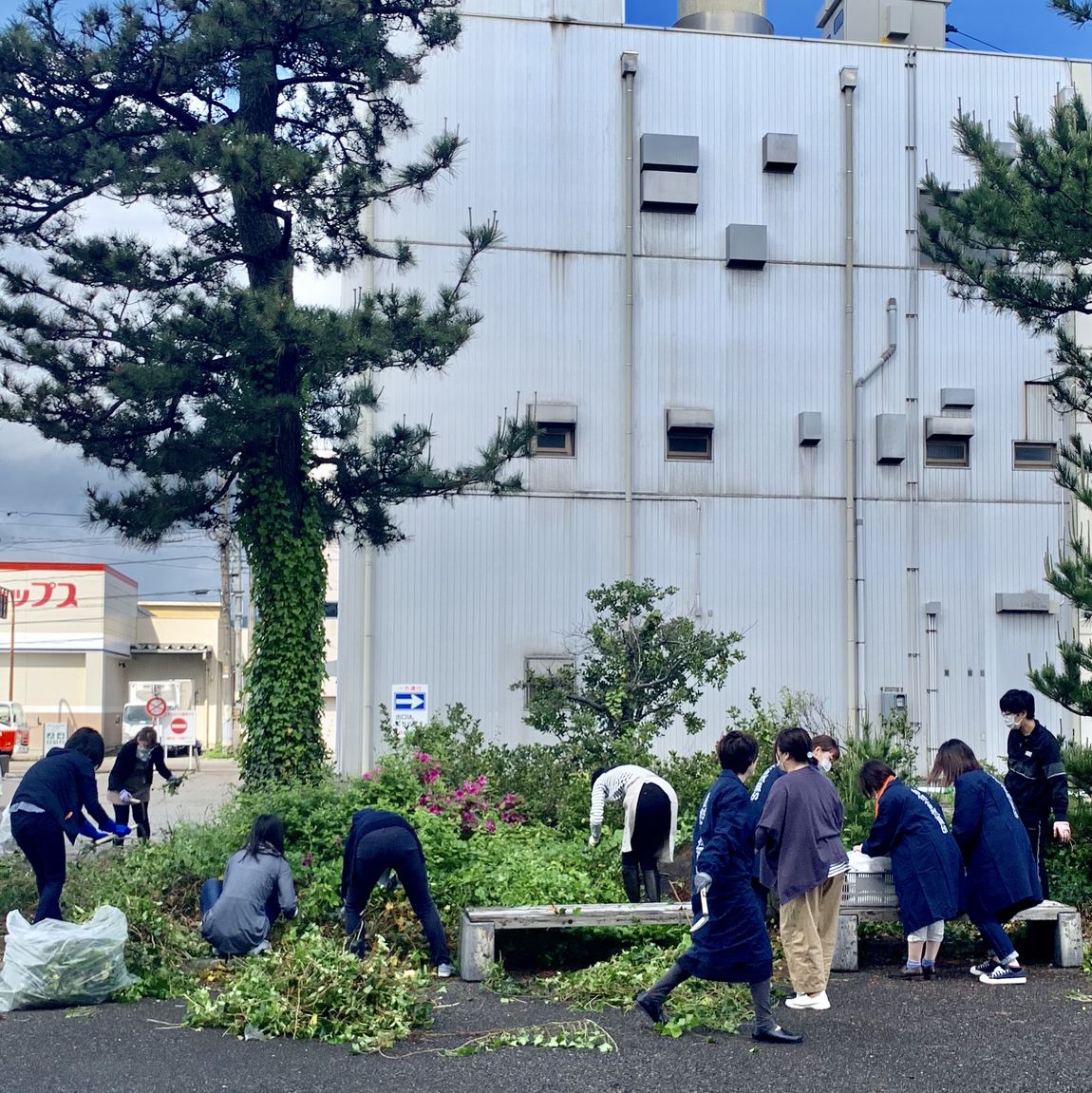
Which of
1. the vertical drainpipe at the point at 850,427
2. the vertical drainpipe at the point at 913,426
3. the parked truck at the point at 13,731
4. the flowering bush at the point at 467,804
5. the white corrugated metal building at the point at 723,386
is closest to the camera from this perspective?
the flowering bush at the point at 467,804

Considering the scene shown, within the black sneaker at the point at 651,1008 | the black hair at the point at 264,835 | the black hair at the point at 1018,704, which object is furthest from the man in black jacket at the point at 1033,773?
the black hair at the point at 264,835

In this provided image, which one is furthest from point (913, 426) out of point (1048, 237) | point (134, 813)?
point (134, 813)

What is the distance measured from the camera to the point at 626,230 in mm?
23516

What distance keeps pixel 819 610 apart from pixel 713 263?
252 inches

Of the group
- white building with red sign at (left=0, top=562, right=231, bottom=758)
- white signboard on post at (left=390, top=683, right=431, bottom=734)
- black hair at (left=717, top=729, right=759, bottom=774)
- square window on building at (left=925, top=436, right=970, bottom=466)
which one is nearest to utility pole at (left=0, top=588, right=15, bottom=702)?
white building with red sign at (left=0, top=562, right=231, bottom=758)

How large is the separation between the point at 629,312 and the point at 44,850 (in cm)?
1592

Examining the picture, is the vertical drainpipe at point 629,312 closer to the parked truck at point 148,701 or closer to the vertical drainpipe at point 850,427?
the vertical drainpipe at point 850,427

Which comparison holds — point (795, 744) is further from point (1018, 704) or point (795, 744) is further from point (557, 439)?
point (557, 439)

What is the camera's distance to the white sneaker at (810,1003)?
7.82 metres

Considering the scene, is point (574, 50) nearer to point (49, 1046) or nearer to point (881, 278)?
point (881, 278)

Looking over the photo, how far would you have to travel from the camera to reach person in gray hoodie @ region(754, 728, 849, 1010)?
25.6 feet

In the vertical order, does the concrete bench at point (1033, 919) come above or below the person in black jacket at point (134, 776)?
below

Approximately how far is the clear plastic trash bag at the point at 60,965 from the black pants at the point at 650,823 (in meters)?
3.63

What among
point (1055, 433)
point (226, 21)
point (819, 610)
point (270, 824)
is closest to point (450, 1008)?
point (270, 824)
